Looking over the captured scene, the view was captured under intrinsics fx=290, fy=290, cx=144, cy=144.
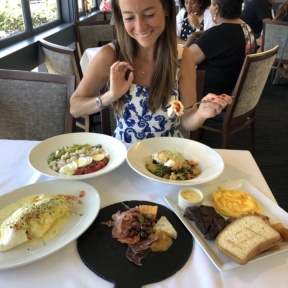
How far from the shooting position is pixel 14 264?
0.67 metres

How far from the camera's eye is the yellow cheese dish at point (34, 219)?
2.36ft

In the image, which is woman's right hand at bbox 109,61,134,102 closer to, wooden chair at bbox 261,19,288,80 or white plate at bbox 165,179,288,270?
white plate at bbox 165,179,288,270

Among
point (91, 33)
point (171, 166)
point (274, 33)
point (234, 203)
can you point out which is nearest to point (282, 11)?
point (274, 33)

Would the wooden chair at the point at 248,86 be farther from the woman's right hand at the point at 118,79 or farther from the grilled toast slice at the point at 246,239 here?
the grilled toast slice at the point at 246,239

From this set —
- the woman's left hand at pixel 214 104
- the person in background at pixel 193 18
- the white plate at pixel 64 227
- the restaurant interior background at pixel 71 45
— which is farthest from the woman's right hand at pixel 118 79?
the person in background at pixel 193 18

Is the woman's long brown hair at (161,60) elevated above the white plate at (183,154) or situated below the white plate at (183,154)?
above

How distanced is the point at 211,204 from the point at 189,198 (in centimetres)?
8

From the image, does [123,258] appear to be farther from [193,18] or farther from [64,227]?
[193,18]

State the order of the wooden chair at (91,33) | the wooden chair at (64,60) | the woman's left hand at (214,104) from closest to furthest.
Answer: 1. the woman's left hand at (214,104)
2. the wooden chair at (64,60)
3. the wooden chair at (91,33)

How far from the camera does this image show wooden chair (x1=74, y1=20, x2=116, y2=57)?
342 centimetres

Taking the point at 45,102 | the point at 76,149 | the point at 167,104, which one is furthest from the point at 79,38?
the point at 76,149

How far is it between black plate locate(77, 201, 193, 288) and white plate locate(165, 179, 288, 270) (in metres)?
0.03

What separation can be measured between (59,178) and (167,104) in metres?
0.67

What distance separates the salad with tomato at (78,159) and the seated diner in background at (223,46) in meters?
1.62
